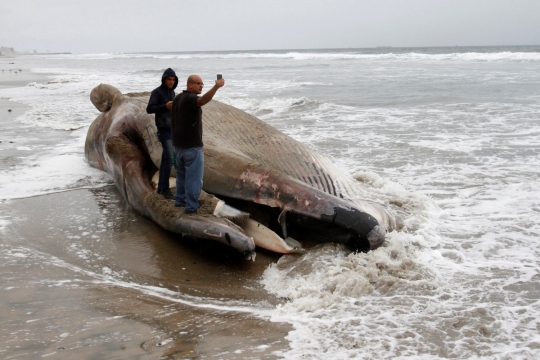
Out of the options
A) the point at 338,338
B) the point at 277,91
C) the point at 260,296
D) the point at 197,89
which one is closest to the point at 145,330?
the point at 260,296

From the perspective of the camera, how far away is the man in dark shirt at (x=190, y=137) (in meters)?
5.05

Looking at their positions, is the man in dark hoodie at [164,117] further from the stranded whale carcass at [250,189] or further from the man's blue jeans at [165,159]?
the stranded whale carcass at [250,189]

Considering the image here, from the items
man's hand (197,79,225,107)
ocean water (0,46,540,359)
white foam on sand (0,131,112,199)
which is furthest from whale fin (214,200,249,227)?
white foam on sand (0,131,112,199)

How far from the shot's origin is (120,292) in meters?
4.57

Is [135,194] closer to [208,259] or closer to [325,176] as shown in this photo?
[208,259]

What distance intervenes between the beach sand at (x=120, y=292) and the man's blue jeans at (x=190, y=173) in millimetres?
460

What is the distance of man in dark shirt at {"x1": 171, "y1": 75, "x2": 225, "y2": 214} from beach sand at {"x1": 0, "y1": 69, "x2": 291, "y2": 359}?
1.86 feet

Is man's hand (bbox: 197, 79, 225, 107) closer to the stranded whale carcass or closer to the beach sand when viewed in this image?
the stranded whale carcass

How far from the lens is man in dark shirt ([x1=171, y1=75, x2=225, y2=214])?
5.05 metres

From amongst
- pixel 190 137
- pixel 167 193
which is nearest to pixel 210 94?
pixel 190 137

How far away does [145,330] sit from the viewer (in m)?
3.86

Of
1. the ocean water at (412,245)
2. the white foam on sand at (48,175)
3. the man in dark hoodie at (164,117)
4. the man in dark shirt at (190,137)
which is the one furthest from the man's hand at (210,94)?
the white foam on sand at (48,175)

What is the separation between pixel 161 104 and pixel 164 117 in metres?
0.15

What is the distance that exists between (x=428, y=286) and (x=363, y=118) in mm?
10340
